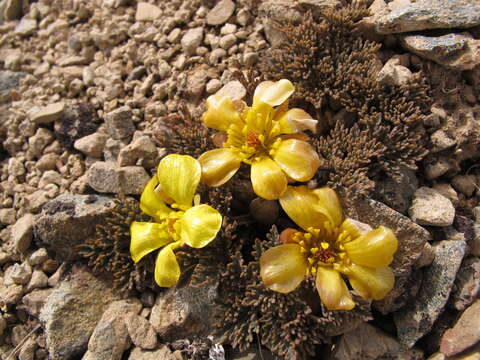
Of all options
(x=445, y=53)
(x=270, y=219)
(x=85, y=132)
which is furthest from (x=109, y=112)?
(x=445, y=53)

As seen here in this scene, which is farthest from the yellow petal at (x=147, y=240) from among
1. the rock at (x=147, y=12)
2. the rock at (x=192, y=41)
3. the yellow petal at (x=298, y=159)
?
the rock at (x=147, y=12)

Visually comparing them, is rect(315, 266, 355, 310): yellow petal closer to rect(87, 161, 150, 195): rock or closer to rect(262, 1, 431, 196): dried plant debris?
rect(262, 1, 431, 196): dried plant debris

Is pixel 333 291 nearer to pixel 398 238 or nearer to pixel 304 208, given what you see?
pixel 304 208

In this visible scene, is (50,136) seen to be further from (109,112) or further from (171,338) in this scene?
(171,338)

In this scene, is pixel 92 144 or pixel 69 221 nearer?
pixel 69 221

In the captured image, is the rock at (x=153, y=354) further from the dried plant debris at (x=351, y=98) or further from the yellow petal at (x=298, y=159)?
the dried plant debris at (x=351, y=98)

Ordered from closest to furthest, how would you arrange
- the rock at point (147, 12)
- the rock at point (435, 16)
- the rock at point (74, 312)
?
the rock at point (74, 312) < the rock at point (435, 16) < the rock at point (147, 12)

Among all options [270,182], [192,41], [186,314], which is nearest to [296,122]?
[270,182]
